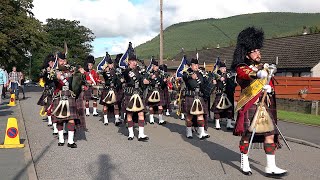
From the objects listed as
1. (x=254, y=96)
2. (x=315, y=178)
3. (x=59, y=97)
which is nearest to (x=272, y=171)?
(x=315, y=178)

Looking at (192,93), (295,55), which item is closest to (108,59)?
(192,93)

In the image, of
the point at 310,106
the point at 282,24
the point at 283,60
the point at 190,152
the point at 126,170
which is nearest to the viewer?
the point at 126,170

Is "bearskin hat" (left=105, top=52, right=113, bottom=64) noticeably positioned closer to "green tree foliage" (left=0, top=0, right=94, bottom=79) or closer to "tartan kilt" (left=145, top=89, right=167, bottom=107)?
"tartan kilt" (left=145, top=89, right=167, bottom=107)

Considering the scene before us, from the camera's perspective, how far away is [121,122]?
41.1 ft

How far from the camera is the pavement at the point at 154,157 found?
20.2 feet

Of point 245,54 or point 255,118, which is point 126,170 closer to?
point 255,118

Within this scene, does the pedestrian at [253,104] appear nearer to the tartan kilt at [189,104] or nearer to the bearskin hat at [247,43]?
the bearskin hat at [247,43]

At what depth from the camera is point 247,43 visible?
→ 20.2ft

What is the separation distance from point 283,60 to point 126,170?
30262 millimetres

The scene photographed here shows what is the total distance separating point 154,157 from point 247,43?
9.05 ft

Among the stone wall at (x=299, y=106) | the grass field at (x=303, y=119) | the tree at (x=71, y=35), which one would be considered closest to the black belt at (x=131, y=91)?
the grass field at (x=303, y=119)

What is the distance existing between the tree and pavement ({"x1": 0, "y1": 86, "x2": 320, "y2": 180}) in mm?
68477

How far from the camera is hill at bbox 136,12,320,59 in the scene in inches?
3509

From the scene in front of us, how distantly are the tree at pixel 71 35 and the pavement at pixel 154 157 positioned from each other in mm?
68477
